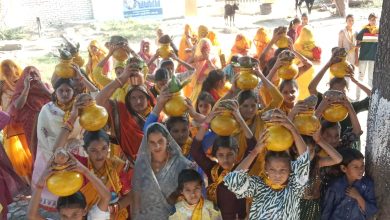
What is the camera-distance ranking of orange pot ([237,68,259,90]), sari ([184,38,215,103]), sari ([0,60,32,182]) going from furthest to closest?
sari ([184,38,215,103])
sari ([0,60,32,182])
orange pot ([237,68,259,90])

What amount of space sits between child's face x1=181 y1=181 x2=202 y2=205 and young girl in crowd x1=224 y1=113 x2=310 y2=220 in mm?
279

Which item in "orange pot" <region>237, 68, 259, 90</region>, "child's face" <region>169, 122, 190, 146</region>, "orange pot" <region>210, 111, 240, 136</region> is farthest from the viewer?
"orange pot" <region>237, 68, 259, 90</region>

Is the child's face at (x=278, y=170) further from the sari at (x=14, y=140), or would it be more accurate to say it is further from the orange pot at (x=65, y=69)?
the sari at (x=14, y=140)

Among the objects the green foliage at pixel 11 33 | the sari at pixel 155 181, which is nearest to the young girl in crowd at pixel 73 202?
the sari at pixel 155 181

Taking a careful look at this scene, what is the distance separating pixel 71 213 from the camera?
9.75 feet

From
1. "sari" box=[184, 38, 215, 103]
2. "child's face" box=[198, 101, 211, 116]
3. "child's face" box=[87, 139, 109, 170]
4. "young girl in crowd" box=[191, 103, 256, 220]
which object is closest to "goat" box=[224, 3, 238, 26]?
"sari" box=[184, 38, 215, 103]

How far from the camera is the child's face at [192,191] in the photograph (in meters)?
3.19

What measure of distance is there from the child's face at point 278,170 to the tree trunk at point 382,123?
0.78 meters

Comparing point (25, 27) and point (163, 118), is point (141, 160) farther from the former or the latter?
point (25, 27)

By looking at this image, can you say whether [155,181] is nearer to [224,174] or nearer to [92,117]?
[224,174]

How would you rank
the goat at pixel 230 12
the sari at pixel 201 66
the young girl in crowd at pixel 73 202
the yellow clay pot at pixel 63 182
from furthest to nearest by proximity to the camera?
the goat at pixel 230 12 < the sari at pixel 201 66 < the young girl in crowd at pixel 73 202 < the yellow clay pot at pixel 63 182

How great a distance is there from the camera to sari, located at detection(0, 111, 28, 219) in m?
3.86

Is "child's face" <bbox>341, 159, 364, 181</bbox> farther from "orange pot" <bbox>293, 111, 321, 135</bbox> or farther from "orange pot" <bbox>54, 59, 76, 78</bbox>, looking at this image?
"orange pot" <bbox>54, 59, 76, 78</bbox>

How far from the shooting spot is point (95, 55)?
723cm
